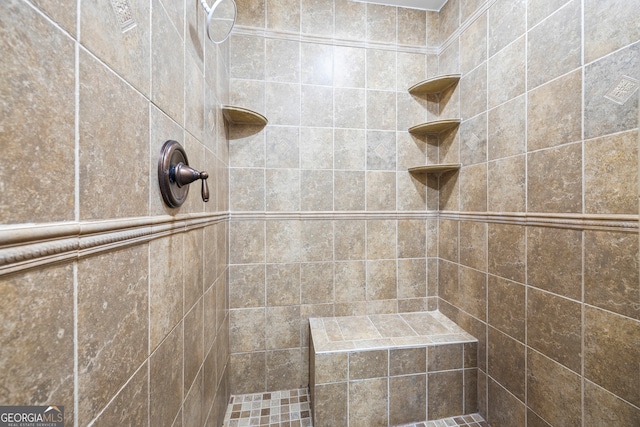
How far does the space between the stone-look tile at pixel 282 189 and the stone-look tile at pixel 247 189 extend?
0.14 ft

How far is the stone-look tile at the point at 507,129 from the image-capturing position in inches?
45.3

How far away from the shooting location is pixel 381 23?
1.68 metres

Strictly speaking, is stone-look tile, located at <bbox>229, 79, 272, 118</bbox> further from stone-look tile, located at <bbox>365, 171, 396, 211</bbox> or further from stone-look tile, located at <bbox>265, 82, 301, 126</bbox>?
stone-look tile, located at <bbox>365, 171, 396, 211</bbox>

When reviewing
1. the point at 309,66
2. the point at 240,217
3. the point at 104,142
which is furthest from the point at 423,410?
the point at 309,66

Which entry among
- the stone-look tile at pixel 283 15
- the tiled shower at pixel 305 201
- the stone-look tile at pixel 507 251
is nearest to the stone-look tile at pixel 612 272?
the tiled shower at pixel 305 201

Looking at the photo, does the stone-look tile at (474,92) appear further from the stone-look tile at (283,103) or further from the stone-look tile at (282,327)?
the stone-look tile at (282,327)

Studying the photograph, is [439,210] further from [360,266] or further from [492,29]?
[492,29]

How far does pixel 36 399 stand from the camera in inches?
12.6

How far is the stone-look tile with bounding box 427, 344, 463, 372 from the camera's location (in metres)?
1.36

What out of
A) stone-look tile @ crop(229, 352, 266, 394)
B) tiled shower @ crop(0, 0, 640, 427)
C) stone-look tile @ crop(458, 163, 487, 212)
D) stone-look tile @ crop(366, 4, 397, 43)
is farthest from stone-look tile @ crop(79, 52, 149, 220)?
stone-look tile @ crop(366, 4, 397, 43)

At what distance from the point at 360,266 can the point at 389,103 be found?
114 cm

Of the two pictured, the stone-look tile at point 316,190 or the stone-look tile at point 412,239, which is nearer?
the stone-look tile at point 316,190

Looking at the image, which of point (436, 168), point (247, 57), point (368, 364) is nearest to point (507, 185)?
point (436, 168)

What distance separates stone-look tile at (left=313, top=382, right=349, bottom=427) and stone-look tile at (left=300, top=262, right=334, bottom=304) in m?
0.49
